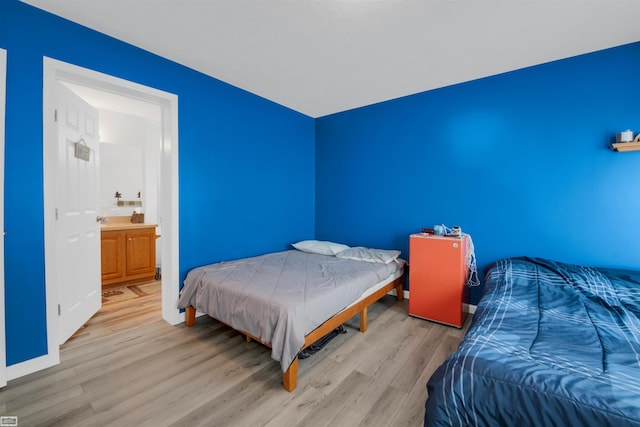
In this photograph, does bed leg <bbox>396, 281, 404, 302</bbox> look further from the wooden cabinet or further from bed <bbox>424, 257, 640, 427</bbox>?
the wooden cabinet

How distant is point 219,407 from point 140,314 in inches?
69.7

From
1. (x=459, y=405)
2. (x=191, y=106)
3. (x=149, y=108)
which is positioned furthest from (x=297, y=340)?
(x=149, y=108)

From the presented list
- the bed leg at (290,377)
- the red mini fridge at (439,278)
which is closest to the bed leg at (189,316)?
the bed leg at (290,377)

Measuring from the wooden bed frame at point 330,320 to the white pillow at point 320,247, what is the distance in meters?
0.77

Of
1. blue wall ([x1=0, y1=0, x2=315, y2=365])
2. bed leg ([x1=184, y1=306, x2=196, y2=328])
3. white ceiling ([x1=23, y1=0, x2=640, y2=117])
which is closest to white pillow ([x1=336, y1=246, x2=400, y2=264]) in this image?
blue wall ([x1=0, y1=0, x2=315, y2=365])

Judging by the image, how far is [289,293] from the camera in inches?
76.5

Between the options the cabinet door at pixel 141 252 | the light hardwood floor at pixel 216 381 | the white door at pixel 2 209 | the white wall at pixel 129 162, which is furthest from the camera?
the white wall at pixel 129 162

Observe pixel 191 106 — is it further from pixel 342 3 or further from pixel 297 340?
pixel 297 340

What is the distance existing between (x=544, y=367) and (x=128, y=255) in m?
4.45

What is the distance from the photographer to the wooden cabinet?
3.48m

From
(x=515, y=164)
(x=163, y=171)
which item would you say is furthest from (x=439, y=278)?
(x=163, y=171)

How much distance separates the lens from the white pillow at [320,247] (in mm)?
3329

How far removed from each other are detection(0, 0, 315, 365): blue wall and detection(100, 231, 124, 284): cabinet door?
1.71m

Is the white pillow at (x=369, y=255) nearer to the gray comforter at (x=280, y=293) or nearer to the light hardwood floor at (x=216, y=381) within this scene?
the gray comforter at (x=280, y=293)
